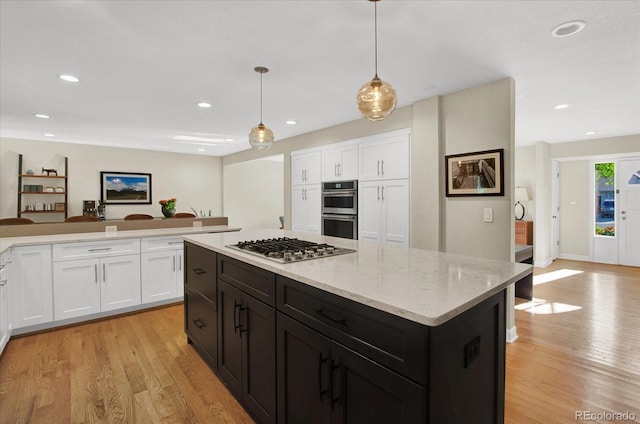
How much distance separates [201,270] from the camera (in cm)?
246

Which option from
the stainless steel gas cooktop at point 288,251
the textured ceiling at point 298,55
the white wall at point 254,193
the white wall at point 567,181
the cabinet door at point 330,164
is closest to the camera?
the stainless steel gas cooktop at point 288,251

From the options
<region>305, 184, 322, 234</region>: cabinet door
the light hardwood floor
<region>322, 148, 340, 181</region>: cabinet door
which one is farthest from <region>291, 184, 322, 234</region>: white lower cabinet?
the light hardwood floor

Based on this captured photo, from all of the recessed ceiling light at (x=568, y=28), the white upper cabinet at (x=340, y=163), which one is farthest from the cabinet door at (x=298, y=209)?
the recessed ceiling light at (x=568, y=28)

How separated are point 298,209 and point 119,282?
107 inches

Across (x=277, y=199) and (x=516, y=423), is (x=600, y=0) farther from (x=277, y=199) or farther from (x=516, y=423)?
(x=277, y=199)

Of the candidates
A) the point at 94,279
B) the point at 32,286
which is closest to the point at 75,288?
the point at 94,279

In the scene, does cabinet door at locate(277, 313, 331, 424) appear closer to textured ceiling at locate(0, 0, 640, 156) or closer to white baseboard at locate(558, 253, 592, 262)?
textured ceiling at locate(0, 0, 640, 156)

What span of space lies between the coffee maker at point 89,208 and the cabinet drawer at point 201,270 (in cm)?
492

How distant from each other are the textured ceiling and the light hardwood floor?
7.78 ft

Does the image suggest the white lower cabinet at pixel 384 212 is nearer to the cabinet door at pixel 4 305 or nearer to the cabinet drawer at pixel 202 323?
the cabinet drawer at pixel 202 323

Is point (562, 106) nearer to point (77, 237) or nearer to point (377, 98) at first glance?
point (377, 98)

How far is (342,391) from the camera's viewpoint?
124 centimetres

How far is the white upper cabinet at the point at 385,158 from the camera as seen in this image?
376 centimetres

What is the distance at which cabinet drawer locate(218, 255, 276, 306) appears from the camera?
5.34 feet
